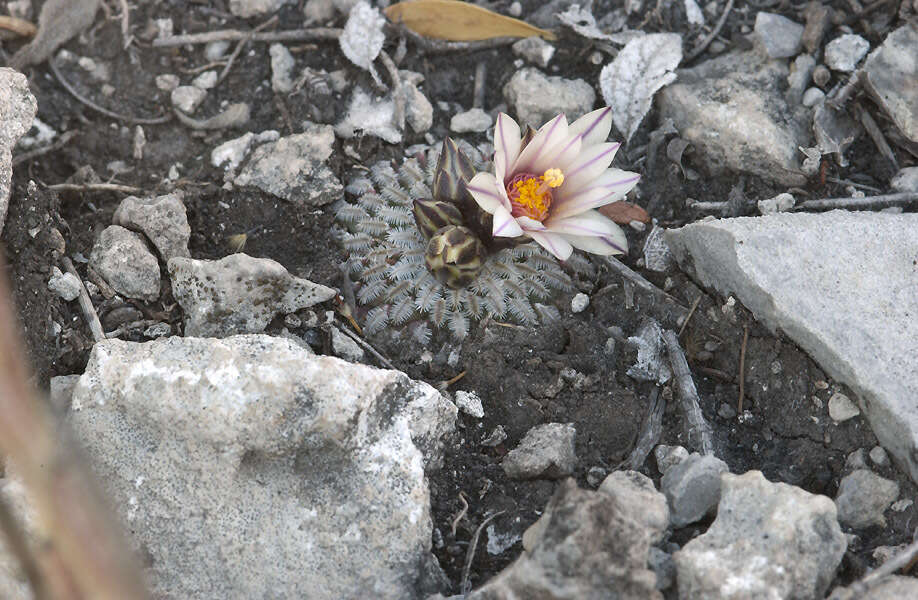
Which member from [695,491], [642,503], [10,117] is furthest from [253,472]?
[10,117]

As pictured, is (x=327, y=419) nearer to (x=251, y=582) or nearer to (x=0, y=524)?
(x=251, y=582)

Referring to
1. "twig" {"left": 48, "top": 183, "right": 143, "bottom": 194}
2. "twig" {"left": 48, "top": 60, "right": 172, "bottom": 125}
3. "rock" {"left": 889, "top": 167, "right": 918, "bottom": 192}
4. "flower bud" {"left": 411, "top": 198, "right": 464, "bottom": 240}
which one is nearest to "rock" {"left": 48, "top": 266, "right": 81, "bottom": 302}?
"twig" {"left": 48, "top": 183, "right": 143, "bottom": 194}

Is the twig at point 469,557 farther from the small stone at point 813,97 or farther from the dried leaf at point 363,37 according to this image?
the small stone at point 813,97

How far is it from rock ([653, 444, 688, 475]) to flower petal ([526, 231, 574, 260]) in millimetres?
750

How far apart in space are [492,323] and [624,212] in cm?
71

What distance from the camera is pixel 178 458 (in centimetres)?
272

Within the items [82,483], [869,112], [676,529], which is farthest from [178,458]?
[869,112]

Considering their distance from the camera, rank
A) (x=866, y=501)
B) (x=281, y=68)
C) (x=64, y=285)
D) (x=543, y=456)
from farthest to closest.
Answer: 1. (x=281, y=68)
2. (x=64, y=285)
3. (x=543, y=456)
4. (x=866, y=501)

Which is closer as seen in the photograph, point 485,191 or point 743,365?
point 485,191

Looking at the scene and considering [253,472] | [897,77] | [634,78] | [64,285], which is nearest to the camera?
[253,472]

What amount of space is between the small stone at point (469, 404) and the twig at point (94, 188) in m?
1.66

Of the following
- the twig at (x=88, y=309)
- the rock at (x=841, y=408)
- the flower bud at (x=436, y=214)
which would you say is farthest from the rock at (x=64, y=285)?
the rock at (x=841, y=408)

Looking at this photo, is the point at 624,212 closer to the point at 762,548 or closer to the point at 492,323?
the point at 492,323

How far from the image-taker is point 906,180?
3703 mm
